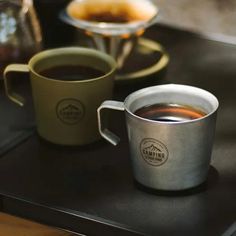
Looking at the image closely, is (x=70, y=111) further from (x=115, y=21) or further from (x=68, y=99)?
(x=115, y=21)

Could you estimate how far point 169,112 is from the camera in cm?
92

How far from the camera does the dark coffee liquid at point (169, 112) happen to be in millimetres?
907

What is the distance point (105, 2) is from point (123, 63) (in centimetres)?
12

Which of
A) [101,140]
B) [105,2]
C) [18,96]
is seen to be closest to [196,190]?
[101,140]

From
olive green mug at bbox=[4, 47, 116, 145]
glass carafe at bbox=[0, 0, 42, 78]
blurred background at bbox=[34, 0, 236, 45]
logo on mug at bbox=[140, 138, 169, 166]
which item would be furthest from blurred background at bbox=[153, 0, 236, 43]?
logo on mug at bbox=[140, 138, 169, 166]

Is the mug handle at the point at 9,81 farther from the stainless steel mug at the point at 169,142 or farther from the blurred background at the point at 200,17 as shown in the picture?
the blurred background at the point at 200,17

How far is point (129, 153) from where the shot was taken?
97 centimetres

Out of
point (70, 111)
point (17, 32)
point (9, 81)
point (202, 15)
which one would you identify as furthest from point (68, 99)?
point (202, 15)

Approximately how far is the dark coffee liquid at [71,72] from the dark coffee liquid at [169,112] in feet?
0.44

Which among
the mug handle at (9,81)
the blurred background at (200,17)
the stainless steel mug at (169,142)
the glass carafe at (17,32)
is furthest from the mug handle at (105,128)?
the blurred background at (200,17)

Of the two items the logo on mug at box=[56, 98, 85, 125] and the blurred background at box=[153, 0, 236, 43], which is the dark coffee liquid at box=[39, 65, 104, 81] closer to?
the logo on mug at box=[56, 98, 85, 125]

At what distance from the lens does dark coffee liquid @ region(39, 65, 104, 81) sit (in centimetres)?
102

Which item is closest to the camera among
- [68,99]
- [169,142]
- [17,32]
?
[169,142]

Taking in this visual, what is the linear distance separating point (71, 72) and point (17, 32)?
199 mm
